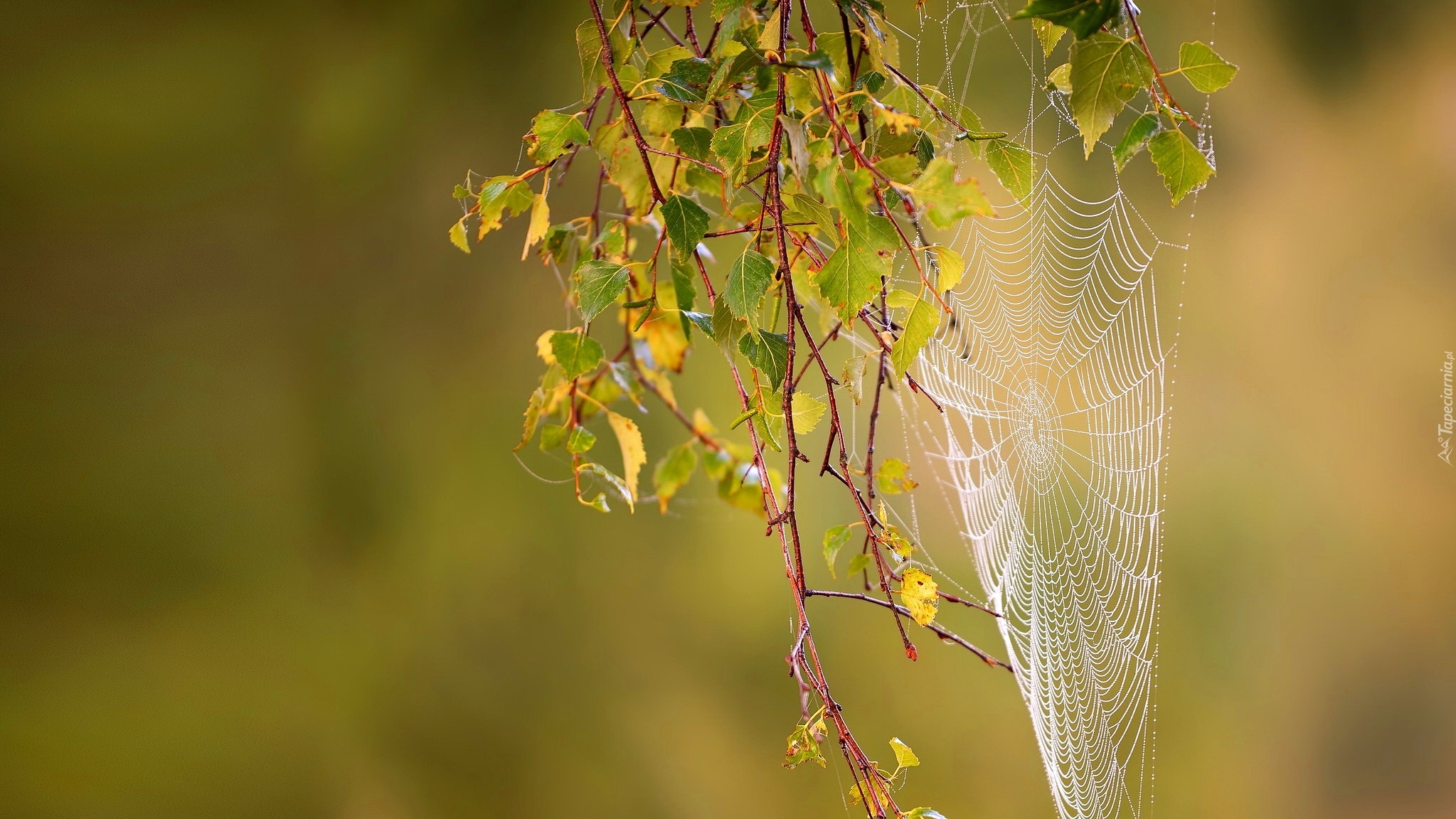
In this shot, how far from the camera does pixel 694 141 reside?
0.48 m

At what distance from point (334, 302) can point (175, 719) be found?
1.82 ft

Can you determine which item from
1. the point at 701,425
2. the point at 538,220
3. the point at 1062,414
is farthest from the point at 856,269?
the point at 1062,414

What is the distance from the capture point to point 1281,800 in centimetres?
142

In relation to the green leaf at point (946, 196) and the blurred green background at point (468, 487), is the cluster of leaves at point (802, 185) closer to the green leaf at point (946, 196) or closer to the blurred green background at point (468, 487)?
the green leaf at point (946, 196)

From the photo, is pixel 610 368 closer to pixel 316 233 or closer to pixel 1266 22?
pixel 316 233

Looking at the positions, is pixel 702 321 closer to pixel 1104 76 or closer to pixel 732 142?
pixel 732 142

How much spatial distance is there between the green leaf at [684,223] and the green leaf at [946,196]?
132mm

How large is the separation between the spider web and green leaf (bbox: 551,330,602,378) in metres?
0.60

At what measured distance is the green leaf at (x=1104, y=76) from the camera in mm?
368

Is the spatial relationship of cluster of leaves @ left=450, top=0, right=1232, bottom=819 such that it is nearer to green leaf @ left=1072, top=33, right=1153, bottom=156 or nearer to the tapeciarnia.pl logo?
green leaf @ left=1072, top=33, right=1153, bottom=156

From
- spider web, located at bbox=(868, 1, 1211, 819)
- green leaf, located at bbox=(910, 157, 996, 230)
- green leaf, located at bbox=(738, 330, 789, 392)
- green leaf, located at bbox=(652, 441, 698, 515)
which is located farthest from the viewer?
spider web, located at bbox=(868, 1, 1211, 819)

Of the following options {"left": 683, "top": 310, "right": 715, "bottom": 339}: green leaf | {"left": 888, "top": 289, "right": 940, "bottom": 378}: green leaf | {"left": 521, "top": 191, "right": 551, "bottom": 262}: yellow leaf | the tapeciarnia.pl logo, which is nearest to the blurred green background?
the tapeciarnia.pl logo

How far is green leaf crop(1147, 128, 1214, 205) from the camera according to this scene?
1.23 ft

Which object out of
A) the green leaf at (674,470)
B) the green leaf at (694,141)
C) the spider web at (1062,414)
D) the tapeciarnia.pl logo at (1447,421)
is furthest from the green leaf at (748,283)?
the tapeciarnia.pl logo at (1447,421)
